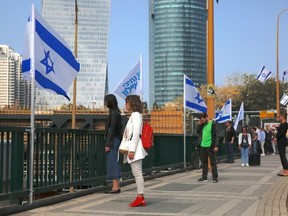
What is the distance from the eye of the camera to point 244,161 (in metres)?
19.6

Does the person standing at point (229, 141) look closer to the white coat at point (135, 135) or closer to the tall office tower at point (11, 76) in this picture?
the tall office tower at point (11, 76)

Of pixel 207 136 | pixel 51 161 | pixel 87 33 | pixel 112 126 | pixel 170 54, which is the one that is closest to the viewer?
pixel 51 161

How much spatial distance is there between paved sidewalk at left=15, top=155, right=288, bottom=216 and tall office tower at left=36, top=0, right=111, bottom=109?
1625cm

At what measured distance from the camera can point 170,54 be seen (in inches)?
3519

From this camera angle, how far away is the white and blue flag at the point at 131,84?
14347mm

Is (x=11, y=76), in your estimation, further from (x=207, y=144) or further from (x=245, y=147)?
(x=207, y=144)

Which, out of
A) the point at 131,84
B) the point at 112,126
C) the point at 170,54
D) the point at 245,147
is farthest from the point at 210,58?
the point at 170,54

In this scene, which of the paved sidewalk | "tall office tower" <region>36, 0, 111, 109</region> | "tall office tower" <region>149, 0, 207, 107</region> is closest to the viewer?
the paved sidewalk

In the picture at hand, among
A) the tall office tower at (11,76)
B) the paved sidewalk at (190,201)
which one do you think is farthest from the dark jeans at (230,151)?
the tall office tower at (11,76)

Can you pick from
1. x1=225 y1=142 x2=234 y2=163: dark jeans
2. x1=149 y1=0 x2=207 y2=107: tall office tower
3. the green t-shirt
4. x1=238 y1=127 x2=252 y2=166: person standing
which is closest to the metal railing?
the green t-shirt

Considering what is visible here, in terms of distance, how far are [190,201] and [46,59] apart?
12.4ft

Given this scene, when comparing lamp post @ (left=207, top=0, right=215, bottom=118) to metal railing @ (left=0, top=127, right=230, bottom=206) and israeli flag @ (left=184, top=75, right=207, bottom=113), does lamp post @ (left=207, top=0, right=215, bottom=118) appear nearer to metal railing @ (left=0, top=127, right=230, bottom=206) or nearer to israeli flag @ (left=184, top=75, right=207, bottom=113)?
israeli flag @ (left=184, top=75, right=207, bottom=113)

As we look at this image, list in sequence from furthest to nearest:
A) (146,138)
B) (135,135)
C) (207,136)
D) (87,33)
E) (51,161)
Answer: (87,33) → (207,136) → (51,161) → (146,138) → (135,135)

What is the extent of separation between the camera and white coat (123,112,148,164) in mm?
8164
